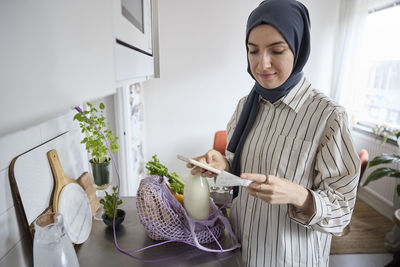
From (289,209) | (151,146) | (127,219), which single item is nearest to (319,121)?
(289,209)

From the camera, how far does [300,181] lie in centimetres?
85

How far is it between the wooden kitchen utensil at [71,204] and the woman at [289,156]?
44 cm

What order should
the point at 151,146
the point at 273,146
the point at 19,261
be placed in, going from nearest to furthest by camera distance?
the point at 19,261 → the point at 273,146 → the point at 151,146

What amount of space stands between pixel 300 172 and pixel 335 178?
107 mm

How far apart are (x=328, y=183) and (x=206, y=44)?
2.25 m

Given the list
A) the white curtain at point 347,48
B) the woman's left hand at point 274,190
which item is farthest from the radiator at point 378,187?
the woman's left hand at point 274,190

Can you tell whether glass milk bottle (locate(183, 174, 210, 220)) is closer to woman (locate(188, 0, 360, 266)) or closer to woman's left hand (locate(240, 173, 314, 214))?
woman (locate(188, 0, 360, 266))

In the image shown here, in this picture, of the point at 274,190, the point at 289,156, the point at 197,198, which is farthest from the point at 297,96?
the point at 197,198

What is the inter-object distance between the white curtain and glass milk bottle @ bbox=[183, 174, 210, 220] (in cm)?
267

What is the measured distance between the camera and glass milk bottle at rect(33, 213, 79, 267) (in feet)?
1.93

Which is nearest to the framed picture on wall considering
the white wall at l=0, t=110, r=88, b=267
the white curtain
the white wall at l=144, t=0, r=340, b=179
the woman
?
the white wall at l=0, t=110, r=88, b=267

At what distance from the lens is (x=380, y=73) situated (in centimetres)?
268

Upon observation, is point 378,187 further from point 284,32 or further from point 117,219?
point 117,219

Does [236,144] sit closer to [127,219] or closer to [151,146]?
[127,219]
